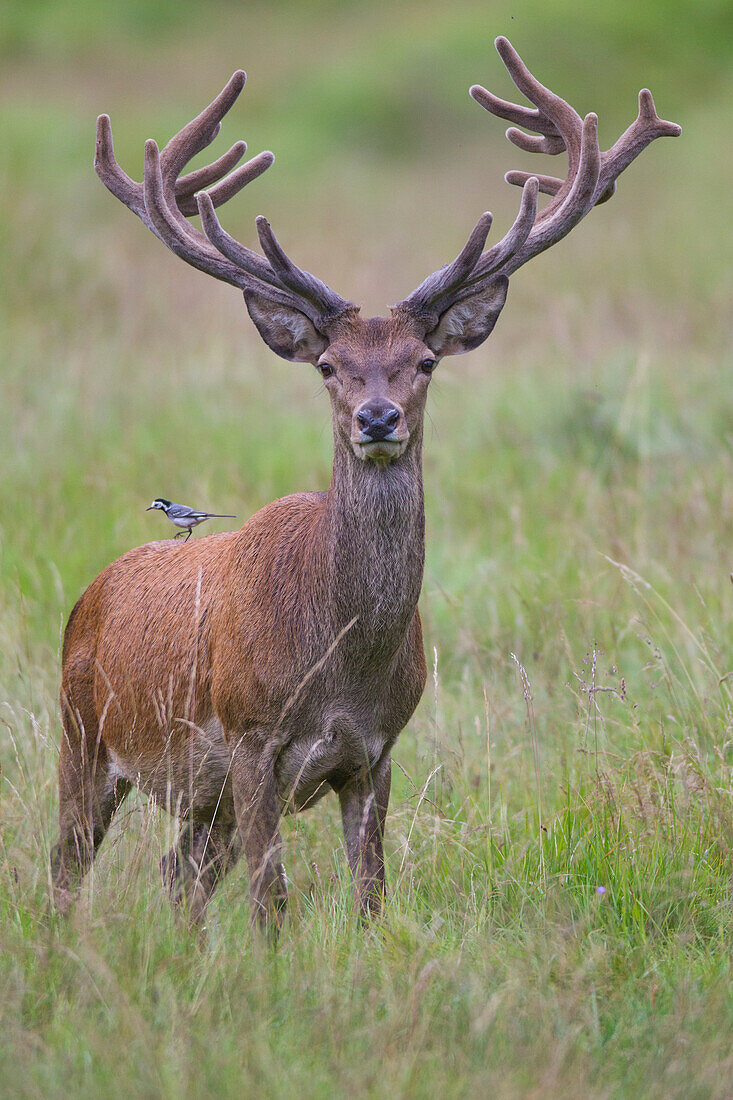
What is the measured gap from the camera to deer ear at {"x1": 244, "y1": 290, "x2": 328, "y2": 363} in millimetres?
4098

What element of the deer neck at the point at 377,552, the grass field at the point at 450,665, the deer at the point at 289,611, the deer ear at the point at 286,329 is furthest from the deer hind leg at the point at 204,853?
the deer ear at the point at 286,329

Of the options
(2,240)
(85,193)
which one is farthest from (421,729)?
(85,193)

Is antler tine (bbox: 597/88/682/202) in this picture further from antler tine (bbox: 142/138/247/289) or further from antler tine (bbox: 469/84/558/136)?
antler tine (bbox: 142/138/247/289)

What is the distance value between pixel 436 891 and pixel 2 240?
32.8ft

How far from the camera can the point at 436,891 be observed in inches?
153

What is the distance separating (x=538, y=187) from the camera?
4426 millimetres

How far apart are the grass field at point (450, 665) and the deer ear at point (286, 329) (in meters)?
1.26

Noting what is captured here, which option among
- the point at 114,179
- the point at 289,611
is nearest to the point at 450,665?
the point at 289,611

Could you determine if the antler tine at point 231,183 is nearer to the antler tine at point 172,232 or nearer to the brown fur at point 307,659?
the antler tine at point 172,232

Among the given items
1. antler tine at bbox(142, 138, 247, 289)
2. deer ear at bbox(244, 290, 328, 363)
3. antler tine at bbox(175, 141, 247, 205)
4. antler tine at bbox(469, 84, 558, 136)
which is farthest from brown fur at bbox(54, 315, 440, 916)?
antler tine at bbox(469, 84, 558, 136)

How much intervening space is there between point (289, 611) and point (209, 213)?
4.03ft

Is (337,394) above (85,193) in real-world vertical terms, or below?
below

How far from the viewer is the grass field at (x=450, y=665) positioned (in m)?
2.85

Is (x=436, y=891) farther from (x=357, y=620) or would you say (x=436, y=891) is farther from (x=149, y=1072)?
(x=149, y=1072)
